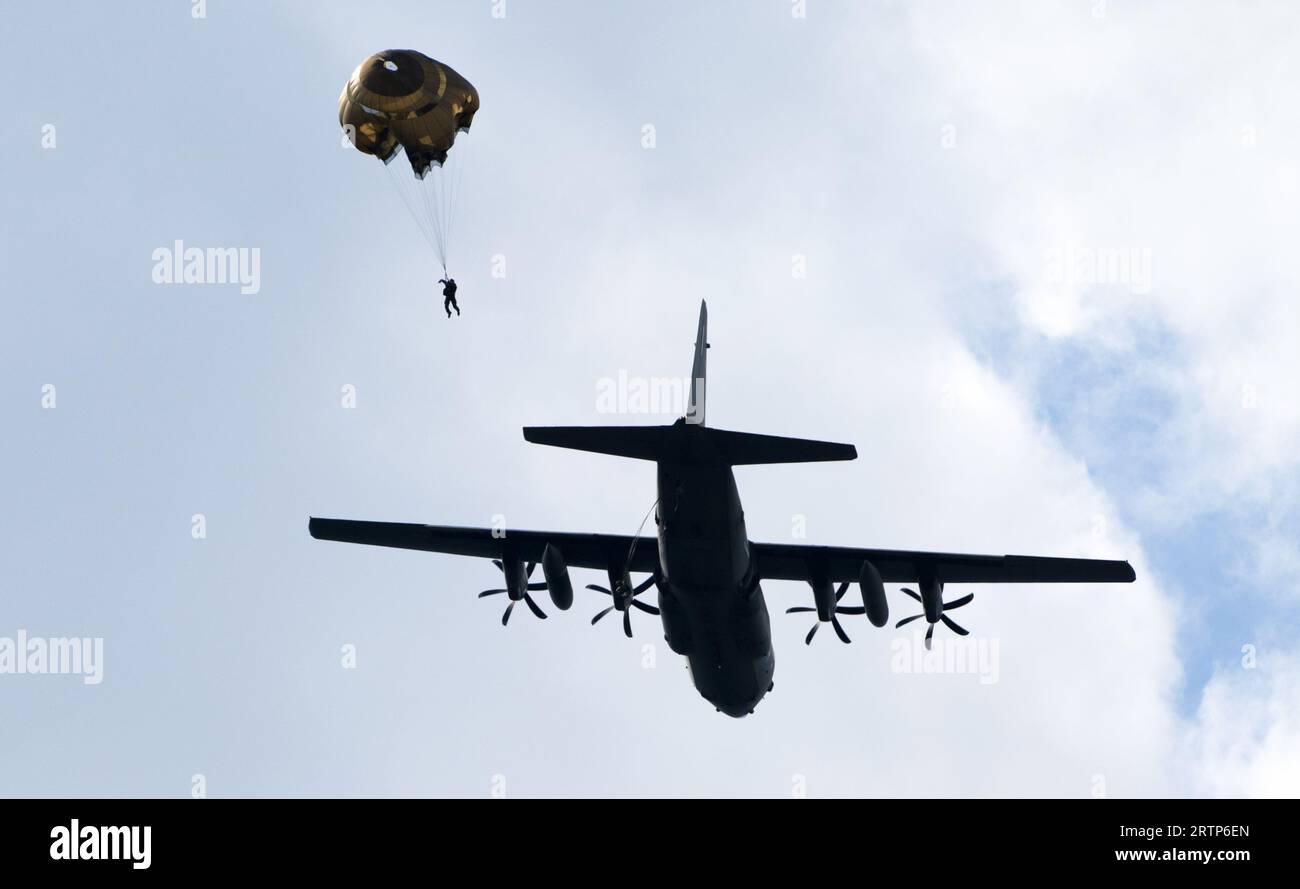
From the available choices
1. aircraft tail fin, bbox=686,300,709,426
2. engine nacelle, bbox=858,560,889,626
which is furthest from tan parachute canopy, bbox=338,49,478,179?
engine nacelle, bbox=858,560,889,626

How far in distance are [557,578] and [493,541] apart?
17.2 ft

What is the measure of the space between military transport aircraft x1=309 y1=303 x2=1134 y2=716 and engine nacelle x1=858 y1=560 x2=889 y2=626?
4 centimetres

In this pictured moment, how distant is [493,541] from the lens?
4853cm

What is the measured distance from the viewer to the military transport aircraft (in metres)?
40.2

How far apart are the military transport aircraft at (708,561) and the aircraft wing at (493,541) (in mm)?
41

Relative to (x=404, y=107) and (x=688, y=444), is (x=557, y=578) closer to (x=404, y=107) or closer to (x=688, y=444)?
(x=688, y=444)

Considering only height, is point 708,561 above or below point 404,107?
below

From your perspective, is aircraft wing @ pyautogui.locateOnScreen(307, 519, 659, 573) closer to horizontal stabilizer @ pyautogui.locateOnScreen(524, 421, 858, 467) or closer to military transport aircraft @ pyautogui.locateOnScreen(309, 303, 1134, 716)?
military transport aircraft @ pyautogui.locateOnScreen(309, 303, 1134, 716)

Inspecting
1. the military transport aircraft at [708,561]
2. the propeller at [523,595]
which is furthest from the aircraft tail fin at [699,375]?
the propeller at [523,595]

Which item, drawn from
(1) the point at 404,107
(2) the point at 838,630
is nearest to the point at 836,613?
(2) the point at 838,630

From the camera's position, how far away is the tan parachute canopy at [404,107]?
43.3 meters
